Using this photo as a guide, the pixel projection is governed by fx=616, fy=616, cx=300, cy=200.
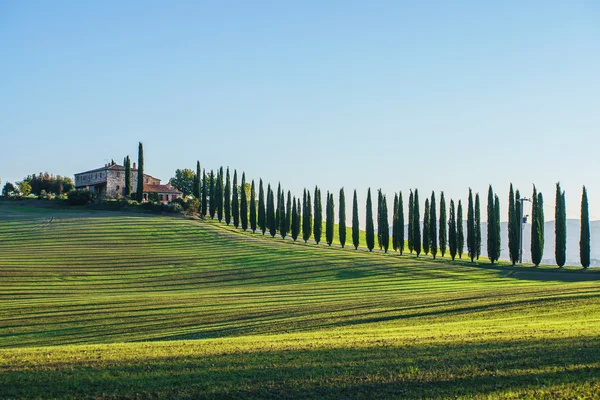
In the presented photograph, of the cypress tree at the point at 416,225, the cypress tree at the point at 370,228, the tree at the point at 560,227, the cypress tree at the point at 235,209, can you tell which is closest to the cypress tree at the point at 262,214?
the cypress tree at the point at 235,209

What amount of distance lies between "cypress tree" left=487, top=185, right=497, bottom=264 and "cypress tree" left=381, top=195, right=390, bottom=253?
1483 centimetres

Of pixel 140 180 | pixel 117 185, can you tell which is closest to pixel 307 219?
pixel 140 180

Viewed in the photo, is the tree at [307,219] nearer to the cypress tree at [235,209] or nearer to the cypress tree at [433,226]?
the cypress tree at [235,209]

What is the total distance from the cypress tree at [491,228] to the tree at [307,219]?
27.0 m

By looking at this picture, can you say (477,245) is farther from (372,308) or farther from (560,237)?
(372,308)

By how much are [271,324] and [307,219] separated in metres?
64.1

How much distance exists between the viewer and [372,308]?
118 feet

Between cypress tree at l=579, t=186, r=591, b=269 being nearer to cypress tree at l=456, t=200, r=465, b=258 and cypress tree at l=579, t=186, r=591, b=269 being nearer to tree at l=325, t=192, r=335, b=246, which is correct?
cypress tree at l=456, t=200, r=465, b=258

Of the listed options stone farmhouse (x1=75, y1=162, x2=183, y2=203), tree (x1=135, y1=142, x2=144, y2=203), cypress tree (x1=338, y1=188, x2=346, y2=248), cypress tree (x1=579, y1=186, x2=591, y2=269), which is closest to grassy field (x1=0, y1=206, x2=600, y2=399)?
cypress tree (x1=579, y1=186, x2=591, y2=269)

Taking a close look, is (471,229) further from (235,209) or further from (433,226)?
(235,209)

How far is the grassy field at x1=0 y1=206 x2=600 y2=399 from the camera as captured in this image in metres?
15.1

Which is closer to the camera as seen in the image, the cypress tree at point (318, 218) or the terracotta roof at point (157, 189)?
the cypress tree at point (318, 218)

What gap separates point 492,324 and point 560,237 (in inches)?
2096

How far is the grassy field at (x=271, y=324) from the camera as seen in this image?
15086 millimetres
